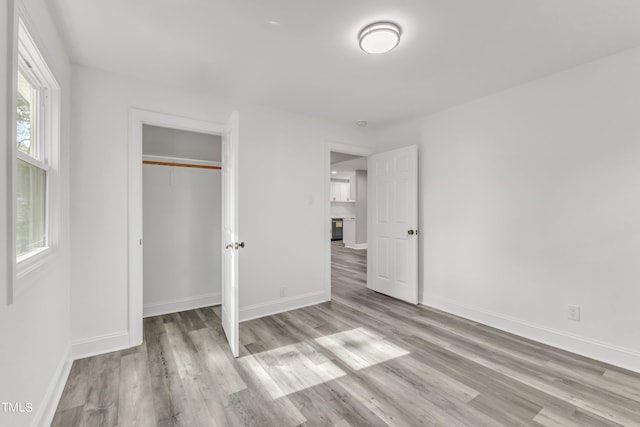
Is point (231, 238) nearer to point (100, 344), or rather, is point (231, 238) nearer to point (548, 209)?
point (100, 344)

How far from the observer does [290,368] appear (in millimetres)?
2219

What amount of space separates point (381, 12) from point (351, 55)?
1.68 ft

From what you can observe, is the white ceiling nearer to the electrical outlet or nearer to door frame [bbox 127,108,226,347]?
door frame [bbox 127,108,226,347]

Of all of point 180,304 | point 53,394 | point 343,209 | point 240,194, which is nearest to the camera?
point 53,394

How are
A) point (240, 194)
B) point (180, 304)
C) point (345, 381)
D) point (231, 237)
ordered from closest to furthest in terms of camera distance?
point (345, 381) < point (231, 237) < point (240, 194) < point (180, 304)

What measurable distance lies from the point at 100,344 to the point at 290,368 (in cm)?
169

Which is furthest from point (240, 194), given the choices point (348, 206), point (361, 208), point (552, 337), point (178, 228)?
point (348, 206)

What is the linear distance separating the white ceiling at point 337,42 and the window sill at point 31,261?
151 centimetres

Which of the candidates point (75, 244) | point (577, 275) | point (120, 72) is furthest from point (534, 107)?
point (75, 244)

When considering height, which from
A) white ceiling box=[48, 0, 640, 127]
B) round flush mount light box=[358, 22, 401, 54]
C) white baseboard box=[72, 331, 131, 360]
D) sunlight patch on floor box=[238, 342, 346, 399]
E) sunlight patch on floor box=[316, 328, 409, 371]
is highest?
white ceiling box=[48, 0, 640, 127]

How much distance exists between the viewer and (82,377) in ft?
6.84

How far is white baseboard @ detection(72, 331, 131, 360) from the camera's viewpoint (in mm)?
2365

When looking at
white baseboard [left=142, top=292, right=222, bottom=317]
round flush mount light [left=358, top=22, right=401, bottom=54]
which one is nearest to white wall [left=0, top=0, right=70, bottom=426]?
white baseboard [left=142, top=292, right=222, bottom=317]

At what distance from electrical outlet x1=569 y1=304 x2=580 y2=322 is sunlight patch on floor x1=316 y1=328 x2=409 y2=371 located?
4.91ft
